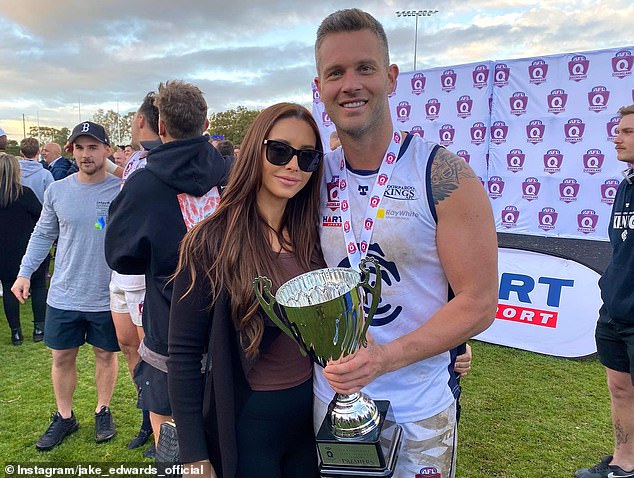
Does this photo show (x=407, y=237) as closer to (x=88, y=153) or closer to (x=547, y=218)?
(x=88, y=153)

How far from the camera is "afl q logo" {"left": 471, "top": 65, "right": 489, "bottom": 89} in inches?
301

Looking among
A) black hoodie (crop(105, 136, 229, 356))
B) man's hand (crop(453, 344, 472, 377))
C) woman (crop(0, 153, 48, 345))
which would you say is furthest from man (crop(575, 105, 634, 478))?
woman (crop(0, 153, 48, 345))

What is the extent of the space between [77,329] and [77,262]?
0.51 m

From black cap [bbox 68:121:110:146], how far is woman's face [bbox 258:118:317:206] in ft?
7.62

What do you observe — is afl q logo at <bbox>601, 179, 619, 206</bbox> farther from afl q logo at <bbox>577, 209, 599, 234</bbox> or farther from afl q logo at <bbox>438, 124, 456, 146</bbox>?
afl q logo at <bbox>438, 124, 456, 146</bbox>

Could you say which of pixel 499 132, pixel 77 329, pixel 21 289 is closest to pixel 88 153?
pixel 21 289

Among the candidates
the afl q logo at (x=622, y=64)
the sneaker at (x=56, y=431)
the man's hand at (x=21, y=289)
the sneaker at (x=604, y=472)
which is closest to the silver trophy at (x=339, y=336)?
the sneaker at (x=604, y=472)

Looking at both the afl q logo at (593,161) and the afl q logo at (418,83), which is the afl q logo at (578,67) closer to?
the afl q logo at (593,161)

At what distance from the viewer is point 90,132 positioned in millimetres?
3480

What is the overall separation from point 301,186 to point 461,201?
22.0 inches

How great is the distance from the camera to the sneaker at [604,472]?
3145 millimetres

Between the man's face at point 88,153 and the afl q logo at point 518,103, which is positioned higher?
the afl q logo at point 518,103

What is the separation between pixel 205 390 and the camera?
1.68 m

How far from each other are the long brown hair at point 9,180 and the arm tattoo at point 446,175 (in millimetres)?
5325
